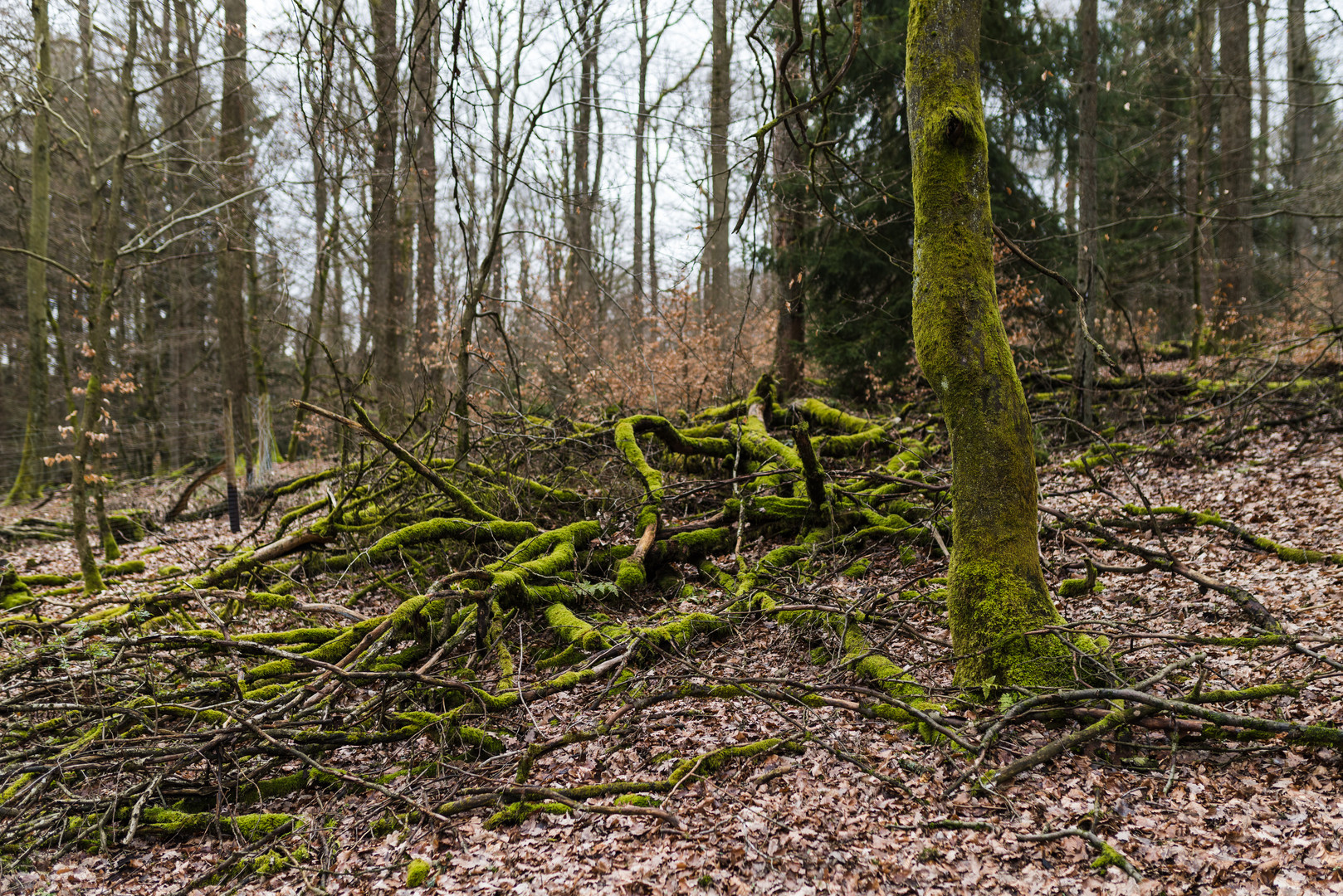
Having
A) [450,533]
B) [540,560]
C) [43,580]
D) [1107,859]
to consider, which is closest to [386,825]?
[540,560]

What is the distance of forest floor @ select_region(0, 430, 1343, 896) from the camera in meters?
2.49

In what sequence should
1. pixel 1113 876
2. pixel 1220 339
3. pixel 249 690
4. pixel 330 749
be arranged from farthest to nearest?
pixel 1220 339, pixel 249 690, pixel 330 749, pixel 1113 876

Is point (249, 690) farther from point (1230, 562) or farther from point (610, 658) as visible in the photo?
point (1230, 562)

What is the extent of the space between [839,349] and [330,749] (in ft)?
27.8

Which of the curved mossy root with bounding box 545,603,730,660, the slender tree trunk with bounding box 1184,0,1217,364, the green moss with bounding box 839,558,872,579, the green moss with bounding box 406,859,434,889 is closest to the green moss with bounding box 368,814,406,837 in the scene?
the green moss with bounding box 406,859,434,889

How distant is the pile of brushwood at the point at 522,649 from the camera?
125 inches

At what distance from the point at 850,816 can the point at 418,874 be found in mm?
1778

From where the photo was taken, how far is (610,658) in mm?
4254

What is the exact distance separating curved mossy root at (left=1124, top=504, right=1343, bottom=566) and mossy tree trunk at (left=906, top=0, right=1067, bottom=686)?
2.59 metres

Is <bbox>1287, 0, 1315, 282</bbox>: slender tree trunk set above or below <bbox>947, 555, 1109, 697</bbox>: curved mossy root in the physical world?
above

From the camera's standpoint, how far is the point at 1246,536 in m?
4.93

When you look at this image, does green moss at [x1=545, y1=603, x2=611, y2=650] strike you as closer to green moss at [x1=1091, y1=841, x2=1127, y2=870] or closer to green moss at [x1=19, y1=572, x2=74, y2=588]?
green moss at [x1=1091, y1=841, x2=1127, y2=870]

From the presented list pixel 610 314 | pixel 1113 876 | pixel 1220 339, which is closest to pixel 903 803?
pixel 1113 876

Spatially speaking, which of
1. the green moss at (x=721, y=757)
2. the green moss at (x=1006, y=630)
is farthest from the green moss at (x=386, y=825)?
the green moss at (x=1006, y=630)
